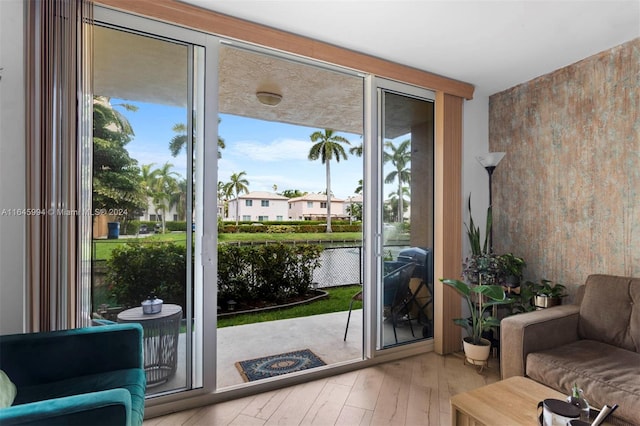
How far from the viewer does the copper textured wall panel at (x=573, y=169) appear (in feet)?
7.92

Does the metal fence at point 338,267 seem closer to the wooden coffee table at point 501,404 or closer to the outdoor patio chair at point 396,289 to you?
the outdoor patio chair at point 396,289

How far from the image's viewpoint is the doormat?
2728 mm

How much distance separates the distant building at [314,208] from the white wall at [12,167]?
25.5 ft

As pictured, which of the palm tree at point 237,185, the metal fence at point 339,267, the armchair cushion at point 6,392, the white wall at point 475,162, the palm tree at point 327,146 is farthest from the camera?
the palm tree at point 327,146

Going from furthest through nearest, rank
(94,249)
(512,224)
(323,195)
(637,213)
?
(323,195) < (512,224) < (637,213) < (94,249)

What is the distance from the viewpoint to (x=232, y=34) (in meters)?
2.18

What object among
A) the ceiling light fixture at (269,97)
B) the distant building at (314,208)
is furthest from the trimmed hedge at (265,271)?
the ceiling light fixture at (269,97)

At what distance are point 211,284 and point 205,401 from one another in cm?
77

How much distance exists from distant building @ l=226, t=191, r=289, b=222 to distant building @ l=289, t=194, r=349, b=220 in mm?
465

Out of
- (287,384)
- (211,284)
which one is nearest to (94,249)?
(211,284)

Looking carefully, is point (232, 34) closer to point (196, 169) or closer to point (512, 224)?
point (196, 169)

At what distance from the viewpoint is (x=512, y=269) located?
2.86m

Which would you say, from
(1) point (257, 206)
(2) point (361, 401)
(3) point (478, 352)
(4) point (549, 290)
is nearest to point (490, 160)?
(4) point (549, 290)

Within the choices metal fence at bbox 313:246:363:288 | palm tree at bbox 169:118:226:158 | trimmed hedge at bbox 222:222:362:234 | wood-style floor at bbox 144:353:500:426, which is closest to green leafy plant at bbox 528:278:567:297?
wood-style floor at bbox 144:353:500:426
